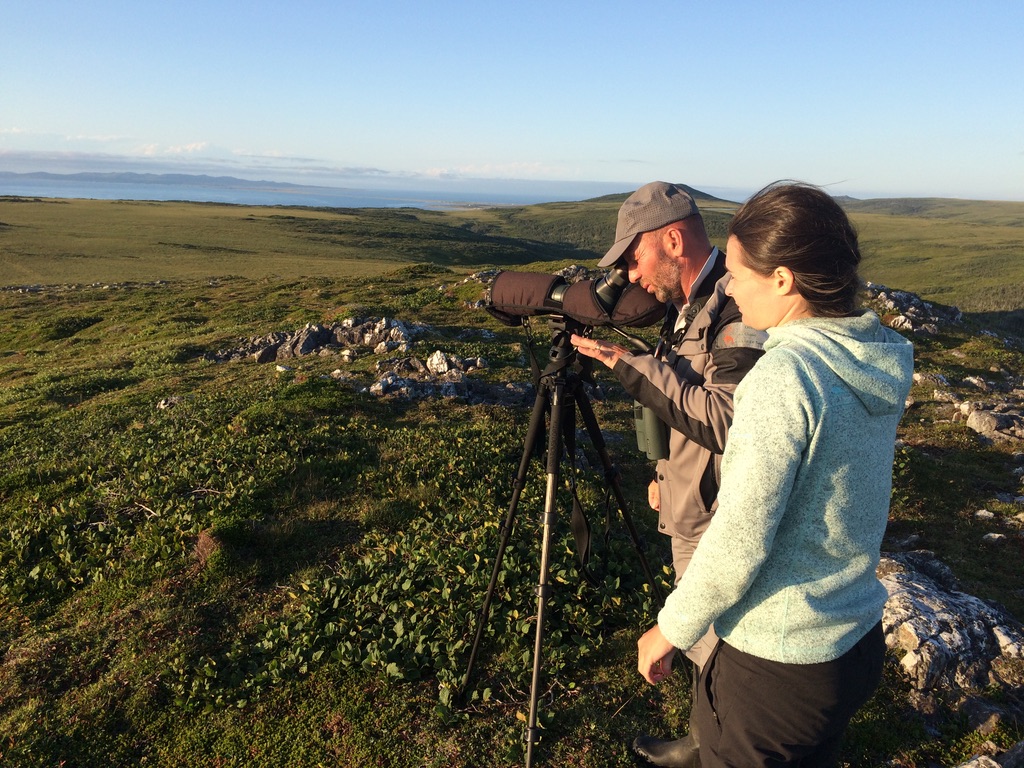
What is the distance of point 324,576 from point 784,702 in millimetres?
5076

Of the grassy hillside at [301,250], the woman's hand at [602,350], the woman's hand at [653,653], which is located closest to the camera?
the woman's hand at [653,653]

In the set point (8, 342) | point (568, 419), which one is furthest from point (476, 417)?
point (8, 342)

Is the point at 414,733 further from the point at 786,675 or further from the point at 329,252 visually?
the point at 329,252

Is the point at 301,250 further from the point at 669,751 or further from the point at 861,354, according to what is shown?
the point at 861,354

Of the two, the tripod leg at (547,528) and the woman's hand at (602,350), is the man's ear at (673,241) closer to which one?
the woman's hand at (602,350)

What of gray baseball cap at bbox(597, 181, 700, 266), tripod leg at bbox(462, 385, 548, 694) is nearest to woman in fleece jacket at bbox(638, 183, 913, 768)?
gray baseball cap at bbox(597, 181, 700, 266)

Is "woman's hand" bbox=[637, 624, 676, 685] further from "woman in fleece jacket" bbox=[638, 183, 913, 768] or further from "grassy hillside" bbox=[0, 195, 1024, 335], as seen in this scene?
"grassy hillside" bbox=[0, 195, 1024, 335]

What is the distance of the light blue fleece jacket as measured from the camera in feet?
6.93

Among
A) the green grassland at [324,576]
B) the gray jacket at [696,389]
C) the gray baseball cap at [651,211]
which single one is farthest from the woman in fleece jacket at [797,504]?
the gray baseball cap at [651,211]

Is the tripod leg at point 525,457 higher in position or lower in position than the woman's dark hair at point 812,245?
lower

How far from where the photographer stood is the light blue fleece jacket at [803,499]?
2111mm

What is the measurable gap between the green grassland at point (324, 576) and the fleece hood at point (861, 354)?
38cm

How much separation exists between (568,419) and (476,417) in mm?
6625

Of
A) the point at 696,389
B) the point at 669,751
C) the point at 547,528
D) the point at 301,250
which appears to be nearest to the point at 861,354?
the point at 696,389
